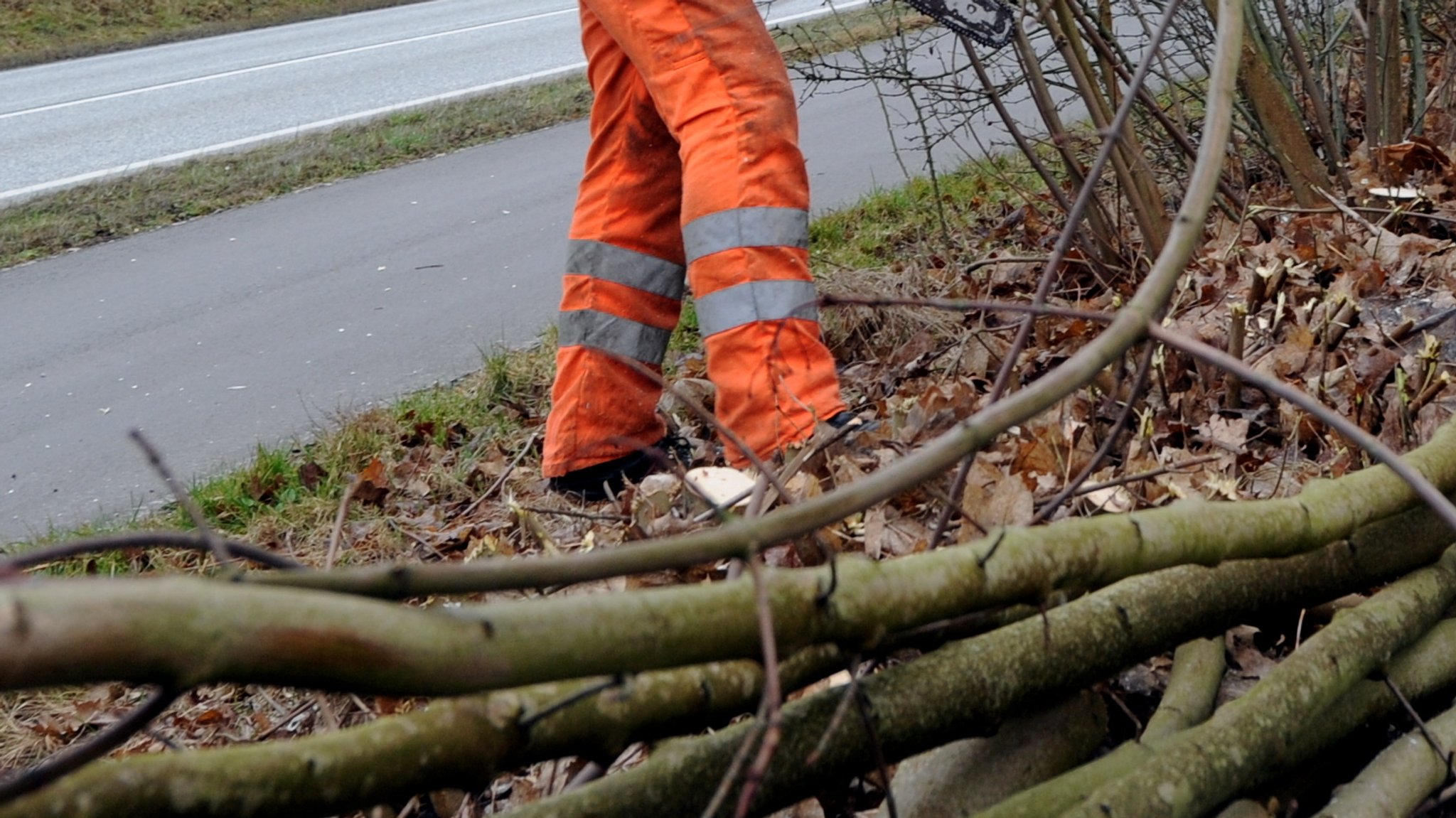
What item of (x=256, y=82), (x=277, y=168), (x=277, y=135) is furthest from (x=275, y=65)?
(x=277, y=168)

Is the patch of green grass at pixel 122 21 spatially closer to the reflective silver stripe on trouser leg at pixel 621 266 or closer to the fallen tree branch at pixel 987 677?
the reflective silver stripe on trouser leg at pixel 621 266

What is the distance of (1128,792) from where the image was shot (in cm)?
126

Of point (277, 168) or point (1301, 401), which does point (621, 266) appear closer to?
point (1301, 401)

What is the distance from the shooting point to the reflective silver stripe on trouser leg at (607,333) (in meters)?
3.05

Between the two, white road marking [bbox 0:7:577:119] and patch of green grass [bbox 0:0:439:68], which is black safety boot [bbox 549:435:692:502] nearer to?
white road marking [bbox 0:7:577:119]

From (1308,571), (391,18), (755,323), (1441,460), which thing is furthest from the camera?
(391,18)

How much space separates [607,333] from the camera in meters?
3.05

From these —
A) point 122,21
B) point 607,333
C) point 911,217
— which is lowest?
point 911,217

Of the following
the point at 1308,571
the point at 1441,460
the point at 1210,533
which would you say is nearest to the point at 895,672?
the point at 1210,533

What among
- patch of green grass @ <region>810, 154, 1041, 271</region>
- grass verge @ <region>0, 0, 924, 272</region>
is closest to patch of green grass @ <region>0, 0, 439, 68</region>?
grass verge @ <region>0, 0, 924, 272</region>

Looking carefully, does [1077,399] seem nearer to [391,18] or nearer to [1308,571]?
[1308,571]

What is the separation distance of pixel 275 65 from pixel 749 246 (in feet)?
35.8

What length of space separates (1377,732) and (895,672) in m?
0.69

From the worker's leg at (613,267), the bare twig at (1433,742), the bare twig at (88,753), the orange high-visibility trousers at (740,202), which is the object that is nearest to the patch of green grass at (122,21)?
the worker's leg at (613,267)
